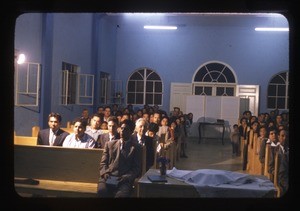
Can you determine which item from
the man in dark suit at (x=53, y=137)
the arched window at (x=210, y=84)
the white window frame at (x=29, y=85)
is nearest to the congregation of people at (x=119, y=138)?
the man in dark suit at (x=53, y=137)

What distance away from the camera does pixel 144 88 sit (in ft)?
8.25

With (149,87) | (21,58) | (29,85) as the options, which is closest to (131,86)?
(149,87)

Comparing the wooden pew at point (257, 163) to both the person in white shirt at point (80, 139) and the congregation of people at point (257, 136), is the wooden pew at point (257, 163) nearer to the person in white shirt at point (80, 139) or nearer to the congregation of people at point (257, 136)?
the congregation of people at point (257, 136)

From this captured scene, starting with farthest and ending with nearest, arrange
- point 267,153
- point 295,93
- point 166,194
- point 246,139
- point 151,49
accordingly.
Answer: point 246,139
point 151,49
point 267,153
point 166,194
point 295,93

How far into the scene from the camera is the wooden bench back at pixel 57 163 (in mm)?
1267

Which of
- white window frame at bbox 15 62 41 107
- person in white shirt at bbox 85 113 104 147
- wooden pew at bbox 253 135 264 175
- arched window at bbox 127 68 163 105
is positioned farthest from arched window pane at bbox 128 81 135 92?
white window frame at bbox 15 62 41 107

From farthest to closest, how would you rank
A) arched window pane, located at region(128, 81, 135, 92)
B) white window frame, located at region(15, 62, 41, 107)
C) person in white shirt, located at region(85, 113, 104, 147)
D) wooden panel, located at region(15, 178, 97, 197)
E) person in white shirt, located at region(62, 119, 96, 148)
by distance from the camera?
1. white window frame, located at region(15, 62, 41, 107)
2. arched window pane, located at region(128, 81, 135, 92)
3. person in white shirt, located at region(85, 113, 104, 147)
4. person in white shirt, located at region(62, 119, 96, 148)
5. wooden panel, located at region(15, 178, 97, 197)

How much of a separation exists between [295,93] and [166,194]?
64 cm

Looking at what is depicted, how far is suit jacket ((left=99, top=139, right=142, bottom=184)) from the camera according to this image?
1590 mm

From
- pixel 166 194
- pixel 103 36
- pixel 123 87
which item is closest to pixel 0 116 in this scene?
pixel 166 194

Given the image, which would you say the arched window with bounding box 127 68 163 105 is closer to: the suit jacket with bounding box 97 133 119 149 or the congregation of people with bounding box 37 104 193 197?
the congregation of people with bounding box 37 104 193 197

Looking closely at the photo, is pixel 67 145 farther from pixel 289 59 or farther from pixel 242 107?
pixel 242 107

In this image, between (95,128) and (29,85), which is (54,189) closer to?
(95,128)

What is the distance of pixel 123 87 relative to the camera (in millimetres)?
2057
